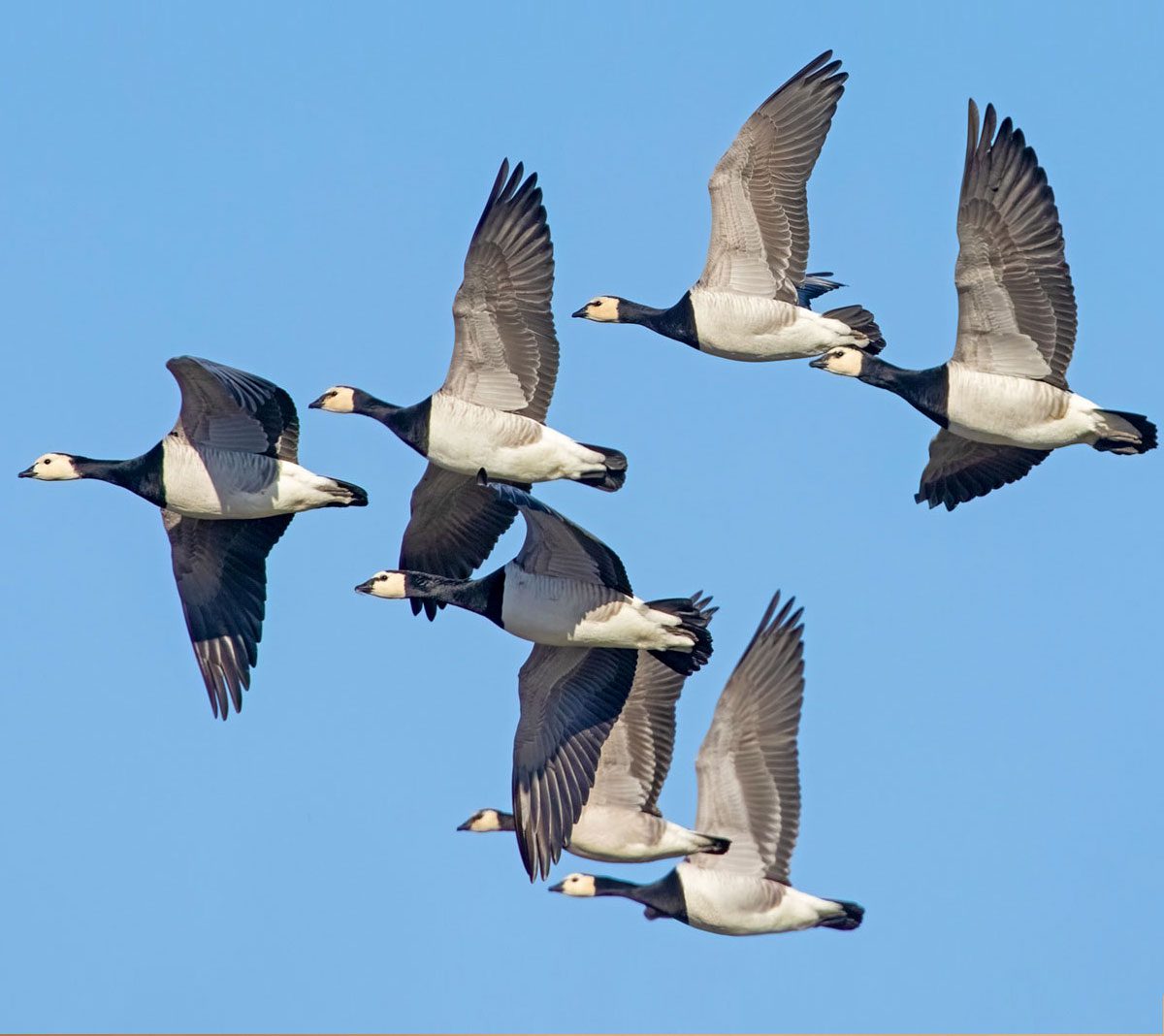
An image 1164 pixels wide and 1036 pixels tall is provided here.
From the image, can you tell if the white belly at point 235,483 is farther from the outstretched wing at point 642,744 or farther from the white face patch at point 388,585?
the outstretched wing at point 642,744

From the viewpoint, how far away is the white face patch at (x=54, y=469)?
75.0 ft

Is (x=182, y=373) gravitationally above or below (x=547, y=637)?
above

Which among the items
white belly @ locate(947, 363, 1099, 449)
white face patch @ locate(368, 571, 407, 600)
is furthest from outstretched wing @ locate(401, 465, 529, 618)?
white belly @ locate(947, 363, 1099, 449)

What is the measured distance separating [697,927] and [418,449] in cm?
483

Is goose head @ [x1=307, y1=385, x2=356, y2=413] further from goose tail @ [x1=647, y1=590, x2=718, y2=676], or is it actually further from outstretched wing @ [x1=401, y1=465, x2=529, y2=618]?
goose tail @ [x1=647, y1=590, x2=718, y2=676]

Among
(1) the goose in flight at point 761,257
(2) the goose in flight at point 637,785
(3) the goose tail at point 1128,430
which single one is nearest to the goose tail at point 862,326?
(1) the goose in flight at point 761,257

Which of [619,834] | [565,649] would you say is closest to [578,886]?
[619,834]

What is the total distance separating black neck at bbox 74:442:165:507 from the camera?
21.5m

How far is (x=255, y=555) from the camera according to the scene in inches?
886

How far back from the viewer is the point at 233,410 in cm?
2109

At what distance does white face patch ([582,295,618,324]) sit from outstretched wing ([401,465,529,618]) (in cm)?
198

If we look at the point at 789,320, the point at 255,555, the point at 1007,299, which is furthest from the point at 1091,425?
the point at 255,555

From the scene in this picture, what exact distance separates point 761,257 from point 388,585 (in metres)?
4.50

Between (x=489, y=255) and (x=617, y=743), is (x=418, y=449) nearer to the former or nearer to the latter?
(x=489, y=255)
